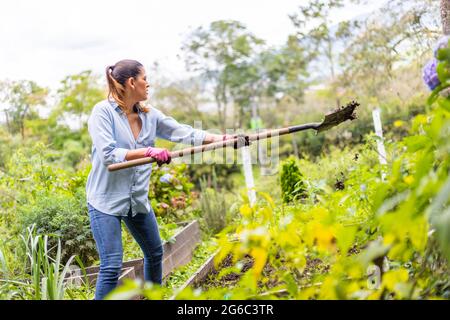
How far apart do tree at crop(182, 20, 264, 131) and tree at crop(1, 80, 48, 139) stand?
481 cm

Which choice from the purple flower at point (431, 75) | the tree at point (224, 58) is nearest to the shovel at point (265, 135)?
the purple flower at point (431, 75)

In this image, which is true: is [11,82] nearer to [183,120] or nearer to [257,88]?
[183,120]

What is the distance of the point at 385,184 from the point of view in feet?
5.16

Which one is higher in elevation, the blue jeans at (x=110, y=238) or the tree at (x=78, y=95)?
the tree at (x=78, y=95)

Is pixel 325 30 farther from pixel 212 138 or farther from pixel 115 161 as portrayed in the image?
pixel 115 161

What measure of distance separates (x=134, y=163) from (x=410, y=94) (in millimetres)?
8615

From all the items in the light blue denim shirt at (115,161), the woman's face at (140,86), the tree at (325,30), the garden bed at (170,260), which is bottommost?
the garden bed at (170,260)

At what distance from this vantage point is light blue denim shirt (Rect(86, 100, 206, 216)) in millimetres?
2736

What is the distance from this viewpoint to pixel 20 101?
35.2 ft

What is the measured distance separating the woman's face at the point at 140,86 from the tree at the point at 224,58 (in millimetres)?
12352

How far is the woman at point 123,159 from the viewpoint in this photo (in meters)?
2.72

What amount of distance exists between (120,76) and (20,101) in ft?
28.0

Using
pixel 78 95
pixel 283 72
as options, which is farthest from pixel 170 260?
pixel 283 72

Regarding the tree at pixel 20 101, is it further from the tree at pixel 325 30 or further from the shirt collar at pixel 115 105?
the shirt collar at pixel 115 105
